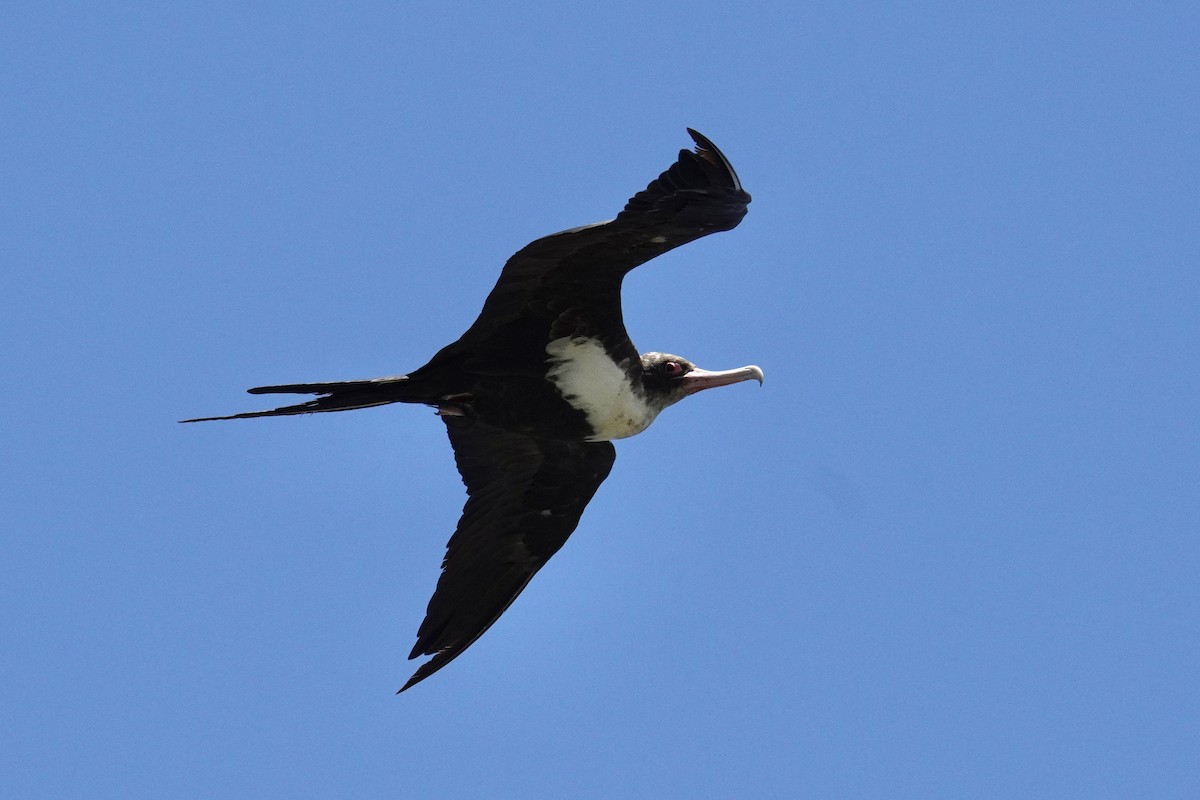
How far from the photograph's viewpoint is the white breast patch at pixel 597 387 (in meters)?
8.02

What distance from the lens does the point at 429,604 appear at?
852 cm

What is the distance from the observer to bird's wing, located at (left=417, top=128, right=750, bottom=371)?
23.2 feet

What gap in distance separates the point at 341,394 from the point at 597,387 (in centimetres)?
122

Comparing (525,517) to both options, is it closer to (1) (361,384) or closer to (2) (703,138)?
(1) (361,384)

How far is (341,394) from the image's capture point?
7711mm

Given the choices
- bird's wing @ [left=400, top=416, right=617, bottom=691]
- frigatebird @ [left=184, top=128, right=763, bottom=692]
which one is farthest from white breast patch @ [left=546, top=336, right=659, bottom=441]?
bird's wing @ [left=400, top=416, right=617, bottom=691]

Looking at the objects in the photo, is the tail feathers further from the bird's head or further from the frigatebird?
the bird's head

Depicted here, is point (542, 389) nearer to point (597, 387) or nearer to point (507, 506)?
point (597, 387)

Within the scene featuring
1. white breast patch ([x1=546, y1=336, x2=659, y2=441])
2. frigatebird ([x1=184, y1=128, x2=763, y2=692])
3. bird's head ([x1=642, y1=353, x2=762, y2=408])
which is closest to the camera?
frigatebird ([x1=184, y1=128, x2=763, y2=692])

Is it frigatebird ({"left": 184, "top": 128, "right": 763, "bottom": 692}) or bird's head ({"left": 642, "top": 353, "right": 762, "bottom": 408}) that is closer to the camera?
frigatebird ({"left": 184, "top": 128, "right": 763, "bottom": 692})

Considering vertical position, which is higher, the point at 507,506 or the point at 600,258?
the point at 600,258

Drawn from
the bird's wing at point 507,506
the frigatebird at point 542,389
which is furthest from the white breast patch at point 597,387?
the bird's wing at point 507,506

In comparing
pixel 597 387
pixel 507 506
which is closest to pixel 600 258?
pixel 597 387

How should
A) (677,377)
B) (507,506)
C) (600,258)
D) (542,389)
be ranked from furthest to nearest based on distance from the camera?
(507,506) < (677,377) < (542,389) < (600,258)
